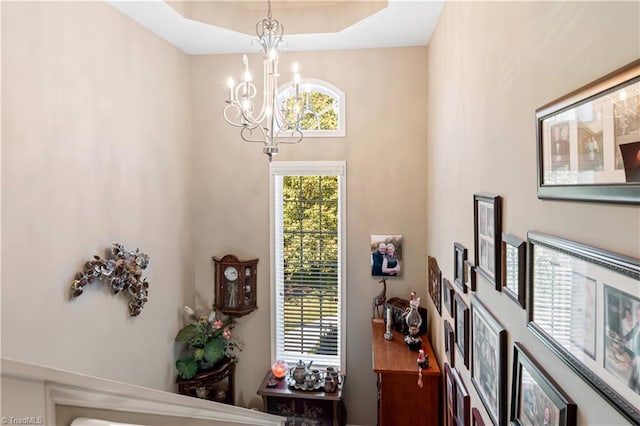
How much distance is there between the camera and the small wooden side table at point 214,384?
3.62 m

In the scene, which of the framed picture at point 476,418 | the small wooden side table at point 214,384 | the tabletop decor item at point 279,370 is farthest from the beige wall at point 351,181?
the framed picture at point 476,418

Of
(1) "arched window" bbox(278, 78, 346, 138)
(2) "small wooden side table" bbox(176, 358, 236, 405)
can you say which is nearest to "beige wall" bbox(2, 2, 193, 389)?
(2) "small wooden side table" bbox(176, 358, 236, 405)

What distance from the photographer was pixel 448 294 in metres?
2.56

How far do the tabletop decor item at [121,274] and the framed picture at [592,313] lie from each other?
8.89 feet

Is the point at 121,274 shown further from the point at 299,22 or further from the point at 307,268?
the point at 299,22

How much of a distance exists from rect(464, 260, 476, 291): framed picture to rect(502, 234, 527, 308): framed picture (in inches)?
17.5

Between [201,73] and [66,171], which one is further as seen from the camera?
[201,73]

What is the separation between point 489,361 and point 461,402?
677 millimetres

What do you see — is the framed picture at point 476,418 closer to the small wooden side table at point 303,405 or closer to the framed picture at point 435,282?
the framed picture at point 435,282

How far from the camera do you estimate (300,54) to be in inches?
151

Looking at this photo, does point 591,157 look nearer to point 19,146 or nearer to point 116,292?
point 19,146

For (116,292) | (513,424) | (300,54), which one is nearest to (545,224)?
(513,424)

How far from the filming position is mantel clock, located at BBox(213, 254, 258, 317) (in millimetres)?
3936

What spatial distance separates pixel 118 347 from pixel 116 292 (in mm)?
460
